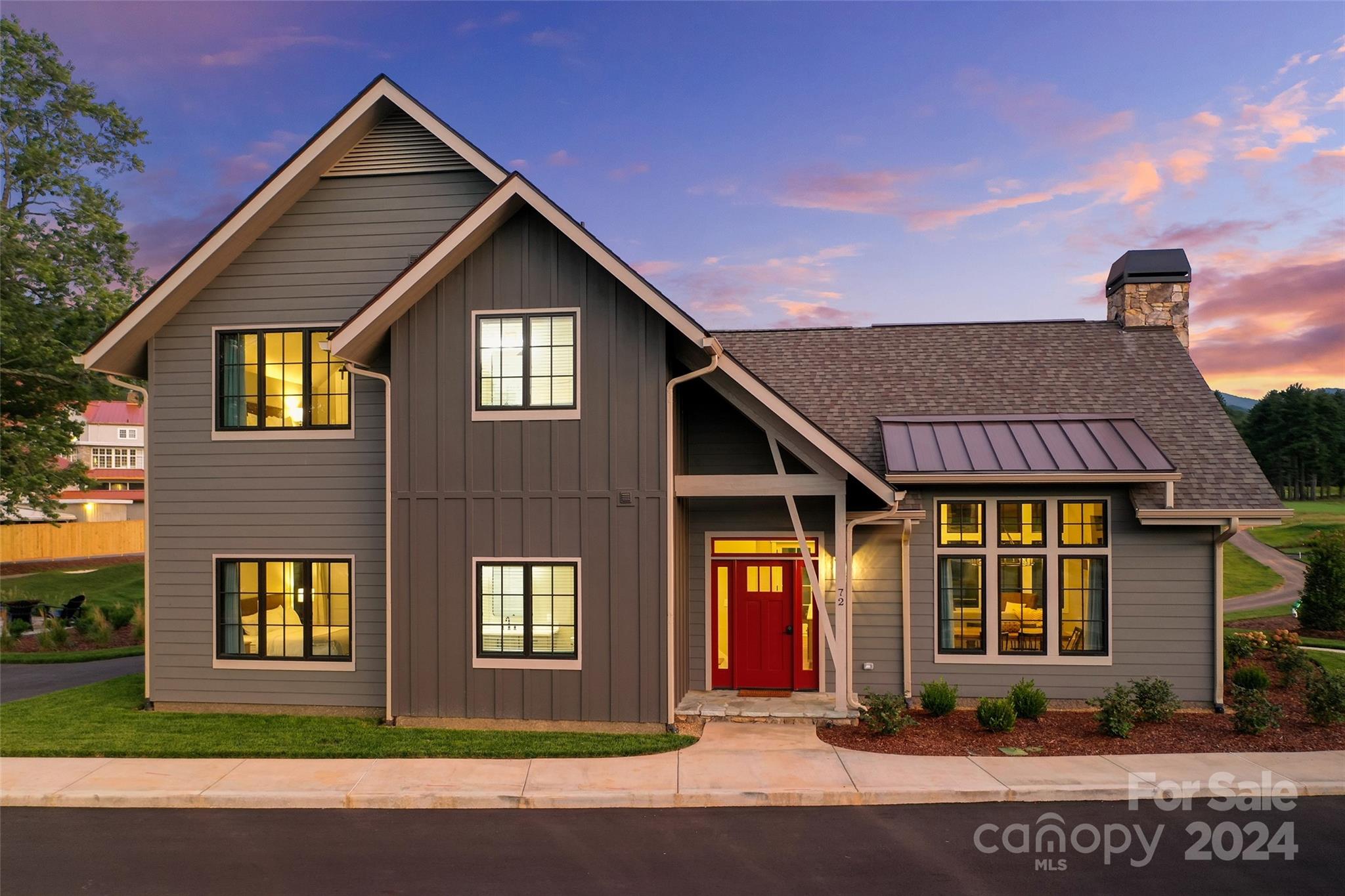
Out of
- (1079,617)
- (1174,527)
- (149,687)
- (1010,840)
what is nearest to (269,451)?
(149,687)

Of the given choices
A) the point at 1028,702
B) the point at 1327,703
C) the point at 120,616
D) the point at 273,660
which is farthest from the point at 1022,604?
the point at 120,616

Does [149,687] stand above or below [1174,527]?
below

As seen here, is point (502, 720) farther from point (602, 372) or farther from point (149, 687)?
point (149, 687)

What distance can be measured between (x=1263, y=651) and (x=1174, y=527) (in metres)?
4.60

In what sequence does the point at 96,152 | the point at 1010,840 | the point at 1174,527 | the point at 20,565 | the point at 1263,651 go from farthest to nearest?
the point at 20,565 < the point at 96,152 < the point at 1263,651 < the point at 1174,527 < the point at 1010,840

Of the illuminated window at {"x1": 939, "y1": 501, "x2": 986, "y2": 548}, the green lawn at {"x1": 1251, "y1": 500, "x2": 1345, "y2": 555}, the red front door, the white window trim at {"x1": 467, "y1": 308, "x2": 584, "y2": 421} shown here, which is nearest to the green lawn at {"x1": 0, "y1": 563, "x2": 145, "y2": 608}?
the white window trim at {"x1": 467, "y1": 308, "x2": 584, "y2": 421}

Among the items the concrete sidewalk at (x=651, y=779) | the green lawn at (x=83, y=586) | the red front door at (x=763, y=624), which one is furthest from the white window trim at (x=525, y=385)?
the green lawn at (x=83, y=586)

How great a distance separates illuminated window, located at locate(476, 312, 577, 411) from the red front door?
3.96 m

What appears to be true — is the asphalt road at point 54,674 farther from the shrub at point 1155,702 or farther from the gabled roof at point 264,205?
the shrub at point 1155,702

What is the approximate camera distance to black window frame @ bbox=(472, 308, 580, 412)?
964 centimetres

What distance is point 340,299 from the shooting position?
10.7 m

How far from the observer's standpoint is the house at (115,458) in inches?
2127

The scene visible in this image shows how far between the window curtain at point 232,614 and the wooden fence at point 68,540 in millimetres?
23338

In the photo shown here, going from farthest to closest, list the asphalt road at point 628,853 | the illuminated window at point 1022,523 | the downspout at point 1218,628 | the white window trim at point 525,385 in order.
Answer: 1. the illuminated window at point 1022,523
2. the downspout at point 1218,628
3. the white window trim at point 525,385
4. the asphalt road at point 628,853
